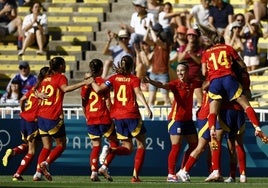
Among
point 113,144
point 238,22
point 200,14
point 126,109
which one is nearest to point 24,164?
point 113,144

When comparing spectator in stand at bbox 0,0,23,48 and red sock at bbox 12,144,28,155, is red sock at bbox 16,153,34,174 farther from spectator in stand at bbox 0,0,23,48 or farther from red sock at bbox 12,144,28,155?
spectator in stand at bbox 0,0,23,48

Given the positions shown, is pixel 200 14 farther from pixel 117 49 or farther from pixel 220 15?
pixel 117 49

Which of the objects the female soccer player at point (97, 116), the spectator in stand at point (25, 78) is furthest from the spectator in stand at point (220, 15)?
the female soccer player at point (97, 116)

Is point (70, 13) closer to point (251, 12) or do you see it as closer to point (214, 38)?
point (251, 12)

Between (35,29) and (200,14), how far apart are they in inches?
155

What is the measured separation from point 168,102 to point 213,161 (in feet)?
21.8

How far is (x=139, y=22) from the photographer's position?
3064 centimetres

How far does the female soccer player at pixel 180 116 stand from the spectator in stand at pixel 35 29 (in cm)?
914

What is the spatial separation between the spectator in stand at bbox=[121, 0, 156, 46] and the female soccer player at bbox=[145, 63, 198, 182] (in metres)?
7.30

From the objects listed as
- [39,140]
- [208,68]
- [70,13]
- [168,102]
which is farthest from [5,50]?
[208,68]

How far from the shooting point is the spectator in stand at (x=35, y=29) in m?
31.5

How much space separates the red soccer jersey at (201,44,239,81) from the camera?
21531mm

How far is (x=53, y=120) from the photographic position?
22484 millimetres

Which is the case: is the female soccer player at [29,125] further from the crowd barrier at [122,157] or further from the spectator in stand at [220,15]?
the spectator in stand at [220,15]
